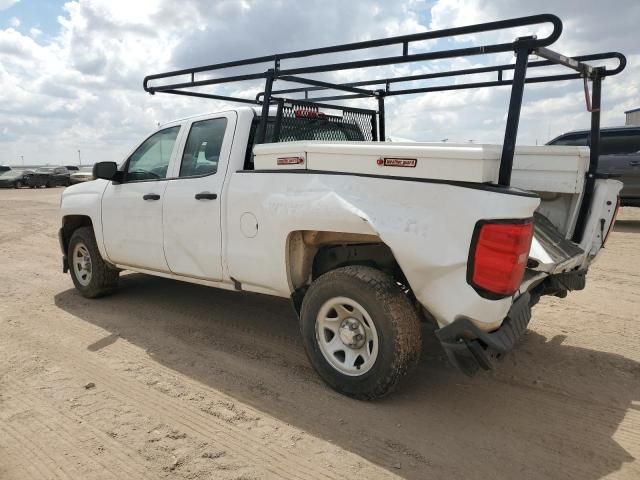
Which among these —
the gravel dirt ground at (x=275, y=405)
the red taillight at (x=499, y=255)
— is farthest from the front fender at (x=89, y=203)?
the red taillight at (x=499, y=255)

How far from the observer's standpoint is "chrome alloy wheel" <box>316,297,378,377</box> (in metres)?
3.42

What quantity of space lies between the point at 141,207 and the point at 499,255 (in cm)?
356

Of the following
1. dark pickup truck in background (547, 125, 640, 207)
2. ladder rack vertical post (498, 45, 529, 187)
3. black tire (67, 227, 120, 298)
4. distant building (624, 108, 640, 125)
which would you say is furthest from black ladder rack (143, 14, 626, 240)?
distant building (624, 108, 640, 125)

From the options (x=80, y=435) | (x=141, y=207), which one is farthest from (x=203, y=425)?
(x=141, y=207)

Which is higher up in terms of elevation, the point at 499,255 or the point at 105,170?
the point at 105,170

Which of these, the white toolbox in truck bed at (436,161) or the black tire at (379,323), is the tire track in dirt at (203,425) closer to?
the black tire at (379,323)

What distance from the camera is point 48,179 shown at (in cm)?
3169

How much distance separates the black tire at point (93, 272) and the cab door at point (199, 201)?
1.49m

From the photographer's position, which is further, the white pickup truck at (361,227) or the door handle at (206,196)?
the door handle at (206,196)

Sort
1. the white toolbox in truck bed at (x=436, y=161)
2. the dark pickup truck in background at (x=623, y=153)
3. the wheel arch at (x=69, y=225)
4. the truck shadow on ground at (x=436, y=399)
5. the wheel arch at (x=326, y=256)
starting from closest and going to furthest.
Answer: the truck shadow on ground at (x=436, y=399)
the white toolbox in truck bed at (x=436, y=161)
the wheel arch at (x=326, y=256)
the wheel arch at (x=69, y=225)
the dark pickup truck in background at (x=623, y=153)

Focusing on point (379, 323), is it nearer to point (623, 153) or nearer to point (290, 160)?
point (290, 160)

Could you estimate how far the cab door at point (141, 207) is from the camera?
495cm

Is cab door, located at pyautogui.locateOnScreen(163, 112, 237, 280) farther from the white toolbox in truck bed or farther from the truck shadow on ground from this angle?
the truck shadow on ground

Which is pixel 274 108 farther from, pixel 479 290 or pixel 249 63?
pixel 479 290
